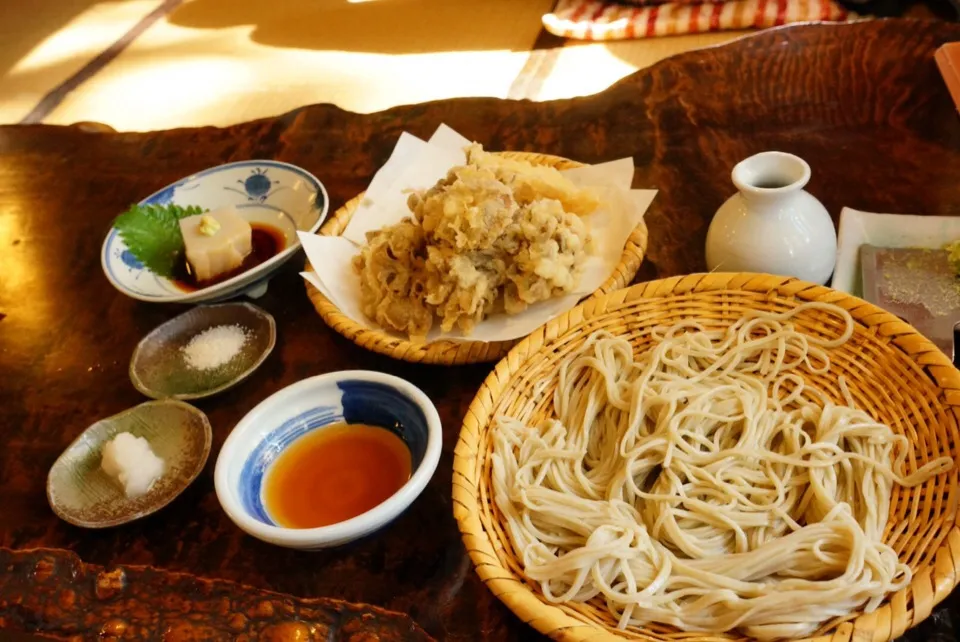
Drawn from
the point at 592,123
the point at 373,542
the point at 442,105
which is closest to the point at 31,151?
the point at 442,105

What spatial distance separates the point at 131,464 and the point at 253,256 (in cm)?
84

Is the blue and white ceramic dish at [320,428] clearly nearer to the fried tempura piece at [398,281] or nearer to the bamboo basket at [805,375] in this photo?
the bamboo basket at [805,375]

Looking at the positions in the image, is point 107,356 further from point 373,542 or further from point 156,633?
point 156,633

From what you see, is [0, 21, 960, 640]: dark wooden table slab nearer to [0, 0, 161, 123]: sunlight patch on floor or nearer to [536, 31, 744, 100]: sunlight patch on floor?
[536, 31, 744, 100]: sunlight patch on floor

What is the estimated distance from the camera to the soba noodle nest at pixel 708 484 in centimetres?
124

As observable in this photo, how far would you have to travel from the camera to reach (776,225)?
176cm

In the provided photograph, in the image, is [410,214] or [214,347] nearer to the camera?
[214,347]

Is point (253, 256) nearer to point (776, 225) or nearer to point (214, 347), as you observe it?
point (214, 347)

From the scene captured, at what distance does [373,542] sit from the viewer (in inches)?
60.5

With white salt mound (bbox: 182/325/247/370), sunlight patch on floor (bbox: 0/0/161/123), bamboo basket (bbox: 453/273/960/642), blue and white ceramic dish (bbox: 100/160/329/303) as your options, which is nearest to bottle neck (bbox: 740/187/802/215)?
bamboo basket (bbox: 453/273/960/642)

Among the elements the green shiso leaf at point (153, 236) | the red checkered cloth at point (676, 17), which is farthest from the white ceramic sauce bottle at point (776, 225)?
the red checkered cloth at point (676, 17)

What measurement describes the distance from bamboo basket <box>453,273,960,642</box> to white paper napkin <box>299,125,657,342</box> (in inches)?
7.2

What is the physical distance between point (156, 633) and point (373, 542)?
0.55m

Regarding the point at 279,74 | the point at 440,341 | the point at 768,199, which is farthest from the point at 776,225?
the point at 279,74
